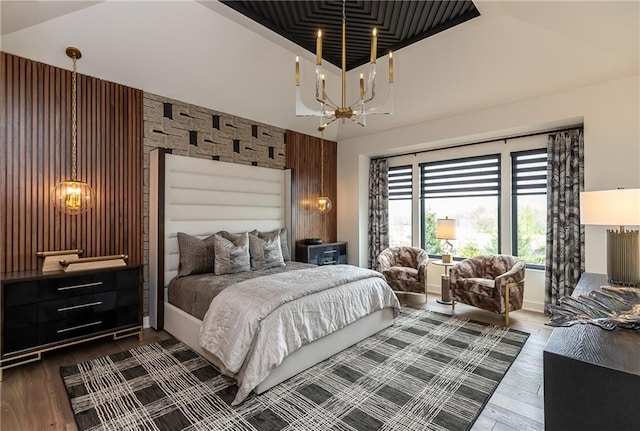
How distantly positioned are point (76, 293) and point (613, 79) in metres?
6.18

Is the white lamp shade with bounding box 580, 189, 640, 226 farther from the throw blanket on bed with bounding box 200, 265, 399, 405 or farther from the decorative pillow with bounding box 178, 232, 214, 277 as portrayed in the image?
the decorative pillow with bounding box 178, 232, 214, 277

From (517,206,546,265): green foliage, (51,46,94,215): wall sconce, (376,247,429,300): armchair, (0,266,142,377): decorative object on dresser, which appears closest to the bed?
(0,266,142,377): decorative object on dresser

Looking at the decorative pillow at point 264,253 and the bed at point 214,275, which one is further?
the decorative pillow at point 264,253

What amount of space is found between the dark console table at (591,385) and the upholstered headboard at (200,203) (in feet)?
12.3

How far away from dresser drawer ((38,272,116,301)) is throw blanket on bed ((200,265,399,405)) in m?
1.21

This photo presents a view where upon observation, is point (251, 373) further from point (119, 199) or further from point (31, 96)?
point (31, 96)

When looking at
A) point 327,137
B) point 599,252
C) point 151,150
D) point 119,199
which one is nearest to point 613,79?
point 599,252

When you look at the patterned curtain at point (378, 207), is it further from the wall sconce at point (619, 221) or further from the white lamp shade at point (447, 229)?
the wall sconce at point (619, 221)

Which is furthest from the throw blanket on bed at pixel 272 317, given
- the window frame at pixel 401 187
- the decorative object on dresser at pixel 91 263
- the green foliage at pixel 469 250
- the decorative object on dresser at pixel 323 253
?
the window frame at pixel 401 187

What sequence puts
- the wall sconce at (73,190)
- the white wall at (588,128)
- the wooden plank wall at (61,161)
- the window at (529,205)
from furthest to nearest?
the window at (529,205) < the white wall at (588,128) < the wall sconce at (73,190) < the wooden plank wall at (61,161)

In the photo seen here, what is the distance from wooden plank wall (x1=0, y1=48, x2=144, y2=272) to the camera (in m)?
2.89

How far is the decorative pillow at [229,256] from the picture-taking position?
11.9 ft

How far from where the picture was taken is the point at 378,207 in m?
6.01

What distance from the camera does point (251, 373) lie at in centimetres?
224
